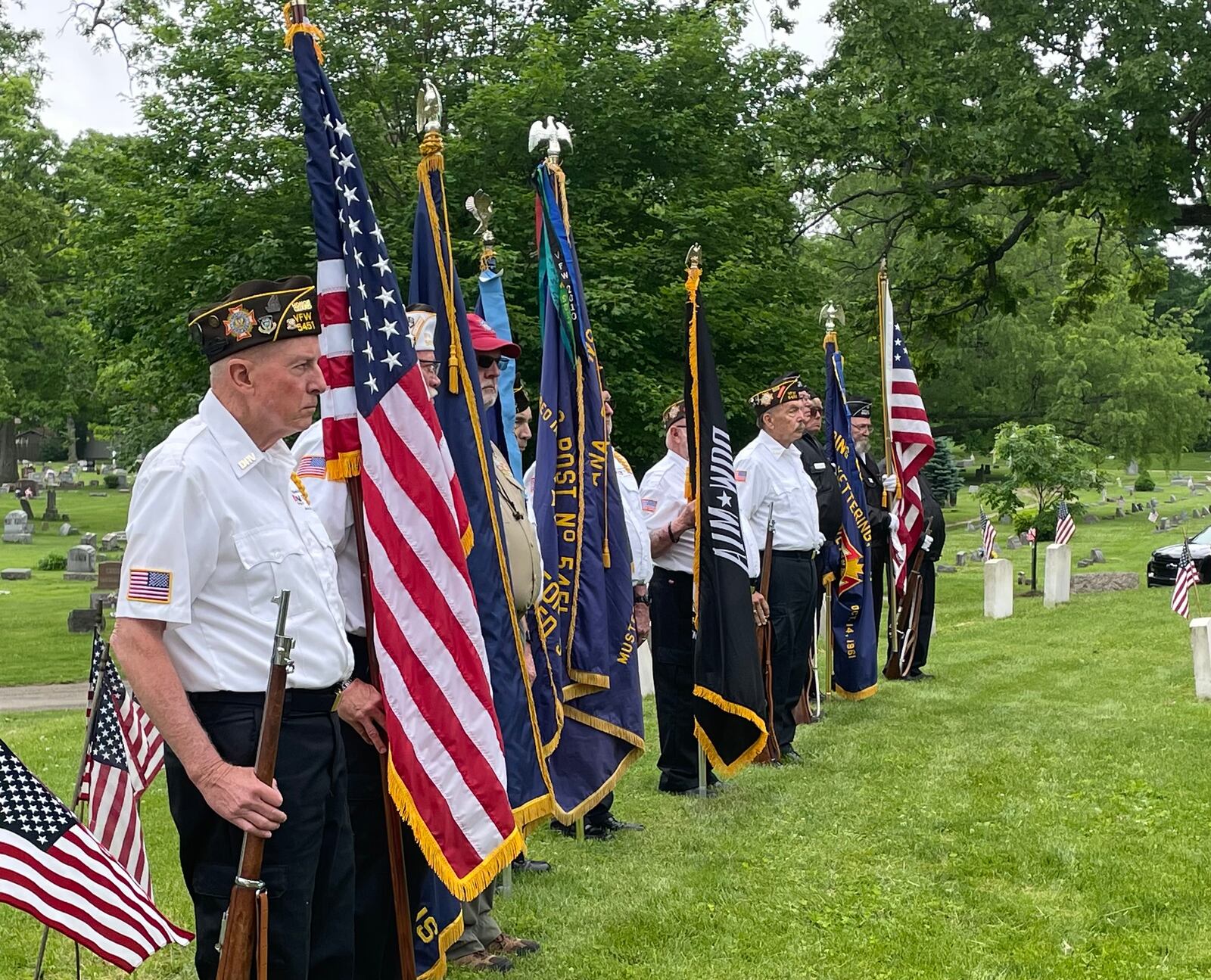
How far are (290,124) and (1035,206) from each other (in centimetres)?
1047

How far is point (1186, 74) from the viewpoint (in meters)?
17.1

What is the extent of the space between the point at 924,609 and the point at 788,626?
13.6 ft

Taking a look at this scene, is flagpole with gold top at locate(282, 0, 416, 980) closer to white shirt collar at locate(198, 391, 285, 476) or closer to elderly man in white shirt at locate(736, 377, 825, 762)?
white shirt collar at locate(198, 391, 285, 476)

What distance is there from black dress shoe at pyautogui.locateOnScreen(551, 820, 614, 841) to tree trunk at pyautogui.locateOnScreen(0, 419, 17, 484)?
57.5 metres

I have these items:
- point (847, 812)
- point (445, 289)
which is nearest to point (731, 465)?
point (847, 812)

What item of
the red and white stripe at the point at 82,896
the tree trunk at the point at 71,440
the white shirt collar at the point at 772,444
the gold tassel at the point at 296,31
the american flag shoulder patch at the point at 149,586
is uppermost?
the tree trunk at the point at 71,440

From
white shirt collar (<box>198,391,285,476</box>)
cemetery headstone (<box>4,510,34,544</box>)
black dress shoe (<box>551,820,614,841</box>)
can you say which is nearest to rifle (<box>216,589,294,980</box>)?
white shirt collar (<box>198,391,285,476</box>)

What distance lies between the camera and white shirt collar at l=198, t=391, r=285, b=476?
3.61 m

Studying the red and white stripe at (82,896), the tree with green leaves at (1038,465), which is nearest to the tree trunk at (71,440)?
the tree with green leaves at (1038,465)

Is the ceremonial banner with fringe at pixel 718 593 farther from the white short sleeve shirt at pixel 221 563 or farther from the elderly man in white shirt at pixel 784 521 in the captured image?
the white short sleeve shirt at pixel 221 563

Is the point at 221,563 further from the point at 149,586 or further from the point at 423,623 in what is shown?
the point at 423,623

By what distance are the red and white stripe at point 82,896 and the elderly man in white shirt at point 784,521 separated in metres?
5.88

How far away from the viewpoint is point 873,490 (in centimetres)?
1291

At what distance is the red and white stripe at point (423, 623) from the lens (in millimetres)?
4281
